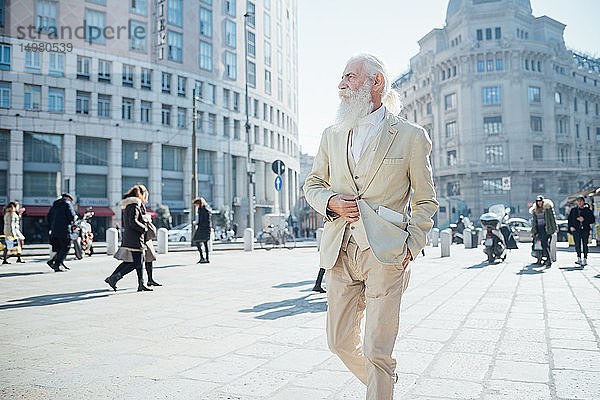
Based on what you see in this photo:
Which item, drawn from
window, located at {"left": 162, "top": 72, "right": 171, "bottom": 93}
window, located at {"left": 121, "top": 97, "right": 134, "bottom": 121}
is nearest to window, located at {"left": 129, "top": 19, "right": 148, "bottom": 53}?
window, located at {"left": 162, "top": 72, "right": 171, "bottom": 93}

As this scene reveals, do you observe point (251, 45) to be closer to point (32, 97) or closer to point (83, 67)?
point (83, 67)

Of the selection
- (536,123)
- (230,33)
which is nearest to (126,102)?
(230,33)

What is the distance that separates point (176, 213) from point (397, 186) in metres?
42.5

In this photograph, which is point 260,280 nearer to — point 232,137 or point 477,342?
point 477,342

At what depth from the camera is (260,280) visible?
10227 millimetres

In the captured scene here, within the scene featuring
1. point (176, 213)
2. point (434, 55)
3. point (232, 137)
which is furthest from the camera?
point (434, 55)

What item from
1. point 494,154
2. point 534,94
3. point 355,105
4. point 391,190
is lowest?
point 391,190

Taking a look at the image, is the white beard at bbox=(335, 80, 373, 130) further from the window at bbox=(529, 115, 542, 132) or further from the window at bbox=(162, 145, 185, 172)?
the window at bbox=(529, 115, 542, 132)

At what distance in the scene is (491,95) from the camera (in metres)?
58.3

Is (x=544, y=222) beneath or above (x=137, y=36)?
beneath

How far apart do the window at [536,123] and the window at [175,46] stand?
40.4m

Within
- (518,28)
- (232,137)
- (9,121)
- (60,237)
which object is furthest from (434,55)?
(60,237)

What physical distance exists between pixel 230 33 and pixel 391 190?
47.6 metres

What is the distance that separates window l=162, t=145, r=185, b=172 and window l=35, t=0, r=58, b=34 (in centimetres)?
1214
